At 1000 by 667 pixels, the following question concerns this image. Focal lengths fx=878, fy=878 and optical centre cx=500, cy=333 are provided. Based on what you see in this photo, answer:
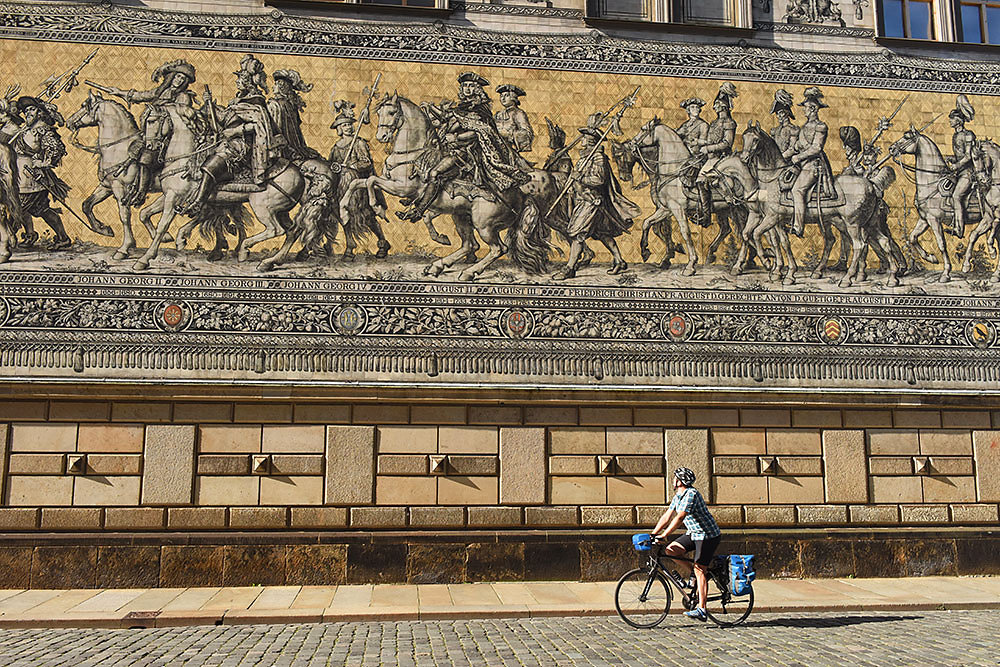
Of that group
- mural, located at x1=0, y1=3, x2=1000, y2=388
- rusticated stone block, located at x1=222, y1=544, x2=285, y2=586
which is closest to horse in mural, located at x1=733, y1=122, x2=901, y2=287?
mural, located at x1=0, y1=3, x2=1000, y2=388

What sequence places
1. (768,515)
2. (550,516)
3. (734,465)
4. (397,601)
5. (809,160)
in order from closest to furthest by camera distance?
1. (397,601)
2. (550,516)
3. (768,515)
4. (734,465)
5. (809,160)

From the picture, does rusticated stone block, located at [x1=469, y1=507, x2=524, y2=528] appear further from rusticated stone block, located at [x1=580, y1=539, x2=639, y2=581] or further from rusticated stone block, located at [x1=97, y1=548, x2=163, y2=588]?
rusticated stone block, located at [x1=97, y1=548, x2=163, y2=588]

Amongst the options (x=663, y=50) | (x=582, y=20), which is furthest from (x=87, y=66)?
(x=663, y=50)

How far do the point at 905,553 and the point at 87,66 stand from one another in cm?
1263

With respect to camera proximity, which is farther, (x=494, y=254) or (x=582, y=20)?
(x=582, y=20)

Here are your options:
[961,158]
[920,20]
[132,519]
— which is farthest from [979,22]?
[132,519]

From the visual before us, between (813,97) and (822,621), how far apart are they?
7.65 meters

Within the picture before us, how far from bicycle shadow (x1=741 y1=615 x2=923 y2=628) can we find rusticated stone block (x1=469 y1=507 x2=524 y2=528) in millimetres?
3402

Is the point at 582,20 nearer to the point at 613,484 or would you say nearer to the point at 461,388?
the point at 461,388

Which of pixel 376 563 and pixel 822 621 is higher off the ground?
pixel 376 563

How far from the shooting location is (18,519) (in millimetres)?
10492

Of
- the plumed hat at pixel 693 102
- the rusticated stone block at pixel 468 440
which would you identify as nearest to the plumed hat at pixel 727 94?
the plumed hat at pixel 693 102

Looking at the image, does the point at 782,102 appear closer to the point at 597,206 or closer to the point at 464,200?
the point at 597,206

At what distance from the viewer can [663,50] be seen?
42.0 feet
